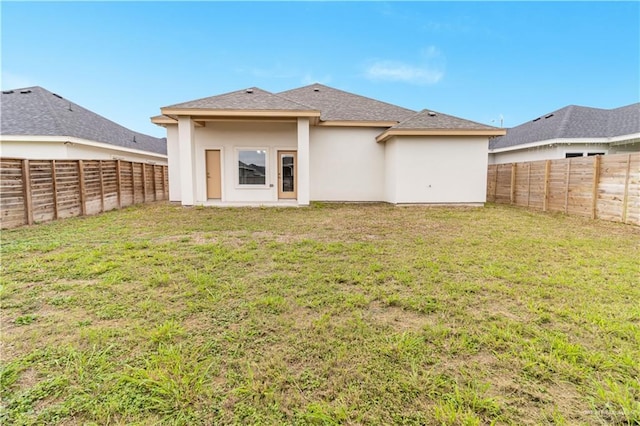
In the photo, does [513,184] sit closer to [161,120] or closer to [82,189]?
[161,120]

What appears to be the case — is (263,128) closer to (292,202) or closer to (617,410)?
(292,202)

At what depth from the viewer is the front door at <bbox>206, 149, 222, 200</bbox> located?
474 inches

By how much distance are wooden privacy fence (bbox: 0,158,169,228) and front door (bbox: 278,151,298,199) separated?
20.1 feet

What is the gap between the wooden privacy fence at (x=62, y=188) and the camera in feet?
22.0

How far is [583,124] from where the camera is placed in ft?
50.8

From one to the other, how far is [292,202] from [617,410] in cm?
1065

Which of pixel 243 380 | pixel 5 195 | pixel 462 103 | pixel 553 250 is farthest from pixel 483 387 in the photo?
pixel 462 103

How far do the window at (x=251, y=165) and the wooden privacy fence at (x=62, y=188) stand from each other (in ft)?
14.8

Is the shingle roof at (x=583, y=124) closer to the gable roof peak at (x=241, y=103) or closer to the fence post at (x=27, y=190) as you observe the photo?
the gable roof peak at (x=241, y=103)

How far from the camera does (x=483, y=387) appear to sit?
1.97 meters

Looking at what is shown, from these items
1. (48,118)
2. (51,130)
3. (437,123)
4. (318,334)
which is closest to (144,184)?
(51,130)

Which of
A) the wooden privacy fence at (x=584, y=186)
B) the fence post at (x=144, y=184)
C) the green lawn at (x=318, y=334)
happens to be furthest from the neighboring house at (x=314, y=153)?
the green lawn at (x=318, y=334)

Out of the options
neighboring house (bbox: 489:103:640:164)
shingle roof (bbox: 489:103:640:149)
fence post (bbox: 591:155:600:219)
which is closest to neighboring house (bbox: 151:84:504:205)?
fence post (bbox: 591:155:600:219)

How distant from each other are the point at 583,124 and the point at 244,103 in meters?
17.4
